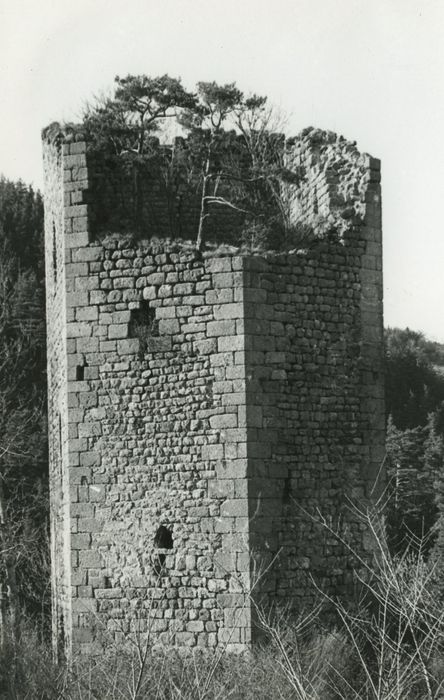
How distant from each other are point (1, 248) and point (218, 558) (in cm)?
1888

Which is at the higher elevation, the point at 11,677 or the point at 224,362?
the point at 224,362

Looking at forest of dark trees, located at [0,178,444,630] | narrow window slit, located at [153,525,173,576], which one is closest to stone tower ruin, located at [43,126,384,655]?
narrow window slit, located at [153,525,173,576]

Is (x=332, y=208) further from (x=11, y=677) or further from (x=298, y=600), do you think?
(x=11, y=677)

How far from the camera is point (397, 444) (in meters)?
26.8

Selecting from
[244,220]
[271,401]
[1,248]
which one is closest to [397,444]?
[1,248]

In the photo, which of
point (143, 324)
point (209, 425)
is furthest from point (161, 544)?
point (143, 324)

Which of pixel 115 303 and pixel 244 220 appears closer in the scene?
pixel 115 303

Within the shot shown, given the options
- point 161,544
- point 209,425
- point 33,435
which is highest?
point 209,425

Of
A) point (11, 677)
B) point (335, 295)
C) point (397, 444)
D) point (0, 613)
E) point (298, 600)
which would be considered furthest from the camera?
point (397, 444)

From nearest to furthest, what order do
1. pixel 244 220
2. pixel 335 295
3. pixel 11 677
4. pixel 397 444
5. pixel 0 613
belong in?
pixel 11 677 < pixel 335 295 < pixel 244 220 < pixel 0 613 < pixel 397 444

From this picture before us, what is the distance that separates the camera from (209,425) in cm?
1117

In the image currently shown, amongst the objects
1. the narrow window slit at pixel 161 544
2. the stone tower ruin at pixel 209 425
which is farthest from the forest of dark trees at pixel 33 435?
the narrow window slit at pixel 161 544

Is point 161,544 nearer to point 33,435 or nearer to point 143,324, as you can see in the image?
point 143,324

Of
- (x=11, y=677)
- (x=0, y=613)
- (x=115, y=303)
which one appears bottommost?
(x=0, y=613)
